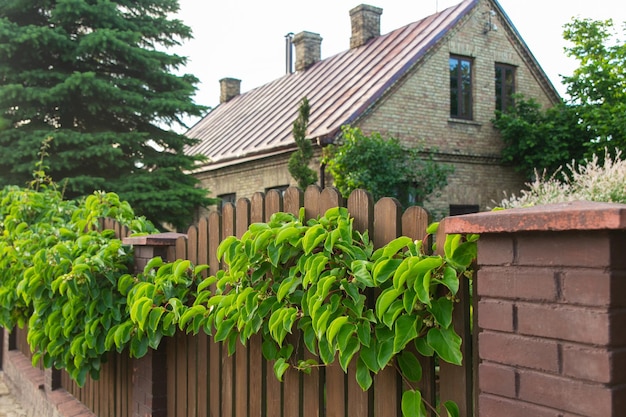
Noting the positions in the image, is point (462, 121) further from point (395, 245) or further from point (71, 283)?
point (395, 245)

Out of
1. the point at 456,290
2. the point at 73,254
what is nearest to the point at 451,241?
the point at 456,290

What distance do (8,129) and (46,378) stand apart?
6630 mm

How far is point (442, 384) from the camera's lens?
6.63 feet

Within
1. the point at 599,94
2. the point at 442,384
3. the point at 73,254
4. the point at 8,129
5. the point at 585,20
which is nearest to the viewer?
the point at 442,384

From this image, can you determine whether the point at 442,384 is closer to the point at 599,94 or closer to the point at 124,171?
the point at 124,171

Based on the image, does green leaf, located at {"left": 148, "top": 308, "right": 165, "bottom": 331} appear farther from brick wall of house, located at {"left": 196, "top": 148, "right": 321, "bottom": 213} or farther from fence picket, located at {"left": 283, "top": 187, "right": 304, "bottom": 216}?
brick wall of house, located at {"left": 196, "top": 148, "right": 321, "bottom": 213}

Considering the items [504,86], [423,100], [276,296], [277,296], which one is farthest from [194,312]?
[504,86]

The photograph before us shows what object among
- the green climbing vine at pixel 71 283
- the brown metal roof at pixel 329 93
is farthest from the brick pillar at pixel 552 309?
the brown metal roof at pixel 329 93

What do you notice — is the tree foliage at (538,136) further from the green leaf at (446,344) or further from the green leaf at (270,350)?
the green leaf at (446,344)

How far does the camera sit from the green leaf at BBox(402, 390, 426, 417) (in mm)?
2004

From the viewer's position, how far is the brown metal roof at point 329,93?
46.5ft

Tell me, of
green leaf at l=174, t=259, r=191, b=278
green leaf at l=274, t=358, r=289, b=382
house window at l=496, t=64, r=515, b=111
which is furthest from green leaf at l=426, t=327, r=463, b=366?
house window at l=496, t=64, r=515, b=111

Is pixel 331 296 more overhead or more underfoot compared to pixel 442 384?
more overhead

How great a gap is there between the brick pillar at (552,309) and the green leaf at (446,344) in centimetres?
12
